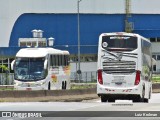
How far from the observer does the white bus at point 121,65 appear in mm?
27719

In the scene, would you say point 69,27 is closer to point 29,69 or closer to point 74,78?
point 74,78

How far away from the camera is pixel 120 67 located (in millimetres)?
27938

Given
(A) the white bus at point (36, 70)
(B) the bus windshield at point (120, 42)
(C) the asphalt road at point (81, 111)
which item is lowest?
(A) the white bus at point (36, 70)

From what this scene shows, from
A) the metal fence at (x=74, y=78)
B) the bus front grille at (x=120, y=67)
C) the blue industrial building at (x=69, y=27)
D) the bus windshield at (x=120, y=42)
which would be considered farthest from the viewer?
the blue industrial building at (x=69, y=27)

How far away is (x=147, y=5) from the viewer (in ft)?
338

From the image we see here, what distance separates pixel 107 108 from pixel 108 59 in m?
22.7

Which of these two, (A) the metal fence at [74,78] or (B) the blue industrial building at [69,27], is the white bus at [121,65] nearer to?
(A) the metal fence at [74,78]

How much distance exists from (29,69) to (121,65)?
16265mm

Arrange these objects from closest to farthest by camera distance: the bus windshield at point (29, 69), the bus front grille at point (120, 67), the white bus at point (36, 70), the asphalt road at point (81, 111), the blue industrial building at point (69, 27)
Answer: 1. the asphalt road at point (81, 111)
2. the bus front grille at point (120, 67)
3. the white bus at point (36, 70)
4. the bus windshield at point (29, 69)
5. the blue industrial building at point (69, 27)

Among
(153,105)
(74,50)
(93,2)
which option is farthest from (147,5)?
(153,105)

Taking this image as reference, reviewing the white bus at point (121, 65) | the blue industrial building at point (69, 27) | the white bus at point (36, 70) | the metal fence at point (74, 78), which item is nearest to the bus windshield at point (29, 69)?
the white bus at point (36, 70)

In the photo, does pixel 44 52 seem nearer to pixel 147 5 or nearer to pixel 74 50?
pixel 74 50

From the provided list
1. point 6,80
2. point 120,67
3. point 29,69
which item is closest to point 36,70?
point 29,69

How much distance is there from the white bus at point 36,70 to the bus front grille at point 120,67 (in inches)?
593
